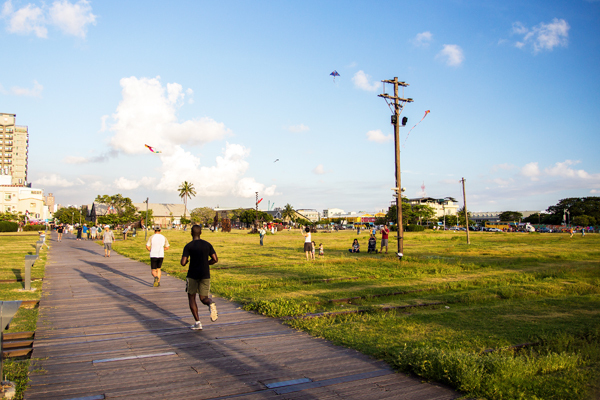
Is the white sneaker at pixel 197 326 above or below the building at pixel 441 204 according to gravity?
below

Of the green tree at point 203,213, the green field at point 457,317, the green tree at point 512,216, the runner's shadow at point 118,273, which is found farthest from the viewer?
the green tree at point 512,216

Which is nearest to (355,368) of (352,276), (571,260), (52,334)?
(52,334)

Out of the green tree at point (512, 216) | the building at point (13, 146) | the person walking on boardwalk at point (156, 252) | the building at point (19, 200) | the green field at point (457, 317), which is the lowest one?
the green field at point (457, 317)

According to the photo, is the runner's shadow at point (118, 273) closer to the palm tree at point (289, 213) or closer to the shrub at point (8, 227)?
the shrub at point (8, 227)

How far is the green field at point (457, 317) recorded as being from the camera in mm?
4684

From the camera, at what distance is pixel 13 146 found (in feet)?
490

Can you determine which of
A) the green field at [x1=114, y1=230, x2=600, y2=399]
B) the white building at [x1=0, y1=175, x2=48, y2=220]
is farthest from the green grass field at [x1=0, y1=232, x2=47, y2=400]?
the white building at [x1=0, y1=175, x2=48, y2=220]

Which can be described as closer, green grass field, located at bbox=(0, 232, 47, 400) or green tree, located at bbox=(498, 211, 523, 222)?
green grass field, located at bbox=(0, 232, 47, 400)

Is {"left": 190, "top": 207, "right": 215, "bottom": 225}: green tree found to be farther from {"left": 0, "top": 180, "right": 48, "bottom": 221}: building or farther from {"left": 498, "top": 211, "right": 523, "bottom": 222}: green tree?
{"left": 498, "top": 211, "right": 523, "bottom": 222}: green tree

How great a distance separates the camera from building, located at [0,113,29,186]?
147 m

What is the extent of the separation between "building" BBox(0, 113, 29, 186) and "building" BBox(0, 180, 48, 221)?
1340 inches

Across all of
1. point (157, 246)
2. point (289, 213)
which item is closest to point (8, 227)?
point (157, 246)

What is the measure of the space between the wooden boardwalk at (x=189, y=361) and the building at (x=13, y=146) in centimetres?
16962

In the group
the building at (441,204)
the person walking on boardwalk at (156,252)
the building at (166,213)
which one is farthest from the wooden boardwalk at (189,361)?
the building at (441,204)
